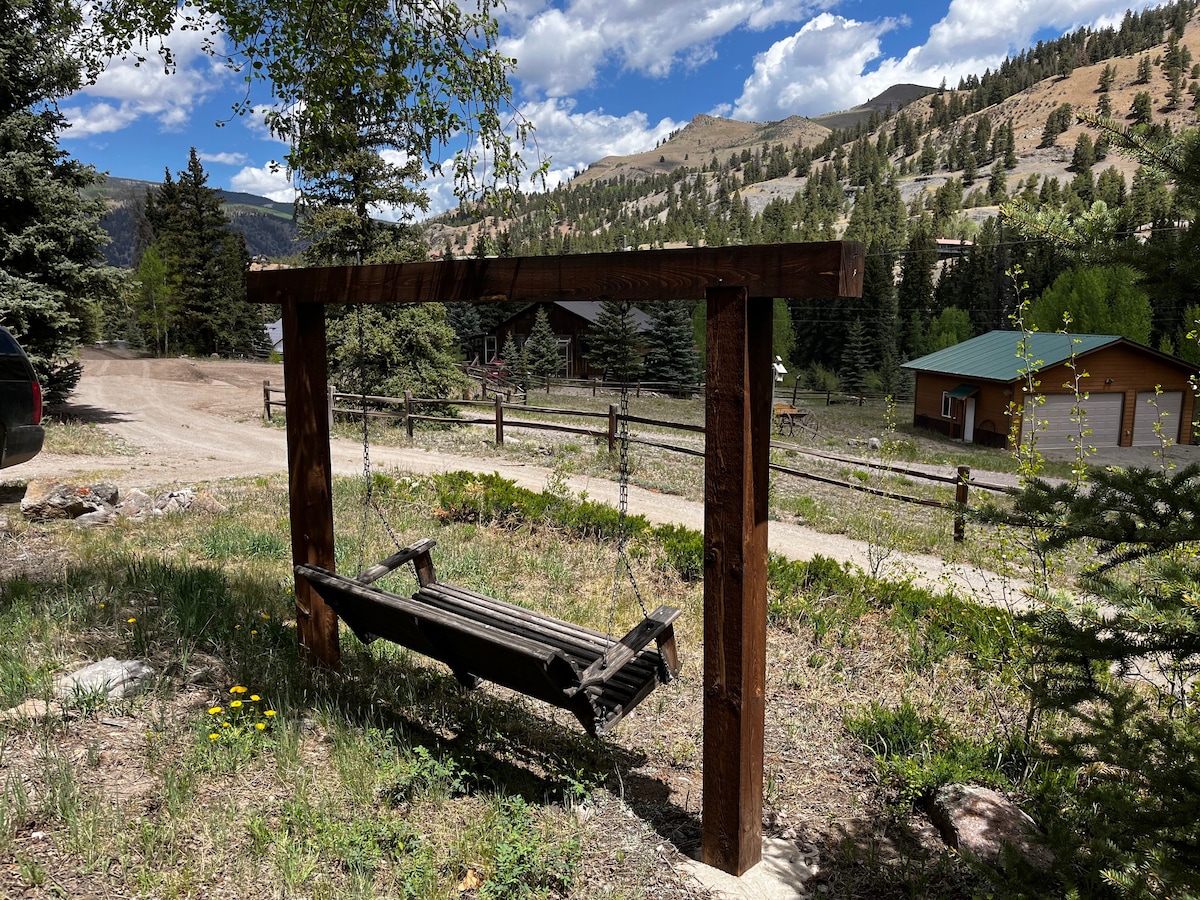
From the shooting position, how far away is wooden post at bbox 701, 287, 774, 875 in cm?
329

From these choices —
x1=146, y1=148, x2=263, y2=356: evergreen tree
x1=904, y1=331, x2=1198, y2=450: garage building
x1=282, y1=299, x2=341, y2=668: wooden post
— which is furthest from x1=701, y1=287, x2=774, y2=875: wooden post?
x1=146, y1=148, x2=263, y2=356: evergreen tree

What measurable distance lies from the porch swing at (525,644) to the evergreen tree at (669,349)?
138 ft

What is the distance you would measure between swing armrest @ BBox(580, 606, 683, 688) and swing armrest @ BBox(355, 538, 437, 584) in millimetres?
1785

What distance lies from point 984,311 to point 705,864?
7651cm

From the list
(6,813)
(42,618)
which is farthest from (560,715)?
(42,618)

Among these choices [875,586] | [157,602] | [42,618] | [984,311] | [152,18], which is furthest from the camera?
[984,311]

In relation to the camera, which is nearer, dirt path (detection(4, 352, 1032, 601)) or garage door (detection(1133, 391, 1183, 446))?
dirt path (detection(4, 352, 1032, 601))

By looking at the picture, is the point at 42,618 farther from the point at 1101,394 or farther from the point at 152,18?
the point at 1101,394

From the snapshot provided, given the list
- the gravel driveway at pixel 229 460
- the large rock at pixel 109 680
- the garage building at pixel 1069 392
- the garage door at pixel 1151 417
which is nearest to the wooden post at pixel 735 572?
the gravel driveway at pixel 229 460

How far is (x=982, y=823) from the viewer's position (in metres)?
3.55

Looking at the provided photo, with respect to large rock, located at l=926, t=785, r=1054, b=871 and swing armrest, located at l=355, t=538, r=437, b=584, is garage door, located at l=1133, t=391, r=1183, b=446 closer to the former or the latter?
large rock, located at l=926, t=785, r=1054, b=871

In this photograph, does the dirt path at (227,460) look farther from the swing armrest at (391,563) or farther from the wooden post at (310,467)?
the wooden post at (310,467)

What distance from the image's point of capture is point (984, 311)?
70.2m

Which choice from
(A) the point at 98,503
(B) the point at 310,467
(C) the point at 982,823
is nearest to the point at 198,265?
(A) the point at 98,503
